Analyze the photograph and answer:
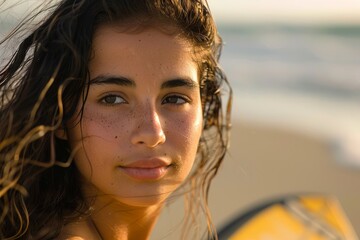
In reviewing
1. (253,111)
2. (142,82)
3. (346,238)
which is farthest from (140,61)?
(253,111)

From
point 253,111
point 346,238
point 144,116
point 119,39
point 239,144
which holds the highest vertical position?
point 119,39

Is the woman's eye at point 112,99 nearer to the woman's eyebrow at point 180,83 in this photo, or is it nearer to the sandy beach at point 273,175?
the woman's eyebrow at point 180,83

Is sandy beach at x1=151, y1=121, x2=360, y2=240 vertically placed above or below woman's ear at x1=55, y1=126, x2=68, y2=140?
below

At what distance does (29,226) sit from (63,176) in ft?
0.65

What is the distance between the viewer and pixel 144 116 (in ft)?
7.36

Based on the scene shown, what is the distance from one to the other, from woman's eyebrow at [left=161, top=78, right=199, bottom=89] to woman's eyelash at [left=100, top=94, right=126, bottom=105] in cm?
13

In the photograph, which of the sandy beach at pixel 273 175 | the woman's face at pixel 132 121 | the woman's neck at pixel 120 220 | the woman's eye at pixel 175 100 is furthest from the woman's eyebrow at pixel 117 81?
the sandy beach at pixel 273 175

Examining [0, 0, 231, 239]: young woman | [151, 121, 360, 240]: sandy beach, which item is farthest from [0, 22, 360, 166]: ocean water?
[0, 0, 231, 239]: young woman

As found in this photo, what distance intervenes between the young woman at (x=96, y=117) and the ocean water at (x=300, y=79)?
12.8ft

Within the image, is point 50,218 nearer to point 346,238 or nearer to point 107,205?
point 107,205

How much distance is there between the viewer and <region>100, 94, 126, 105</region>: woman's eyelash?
228cm

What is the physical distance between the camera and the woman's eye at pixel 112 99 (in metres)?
2.28

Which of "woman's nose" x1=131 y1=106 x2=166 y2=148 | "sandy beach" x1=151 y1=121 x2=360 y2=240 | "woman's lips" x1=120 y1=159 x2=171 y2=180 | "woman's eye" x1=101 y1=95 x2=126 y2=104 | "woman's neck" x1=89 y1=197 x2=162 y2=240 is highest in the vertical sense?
"woman's eye" x1=101 y1=95 x2=126 y2=104

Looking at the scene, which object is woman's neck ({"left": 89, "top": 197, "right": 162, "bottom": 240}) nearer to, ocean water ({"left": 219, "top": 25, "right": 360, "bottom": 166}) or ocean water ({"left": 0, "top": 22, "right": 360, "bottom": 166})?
ocean water ({"left": 0, "top": 22, "right": 360, "bottom": 166})
